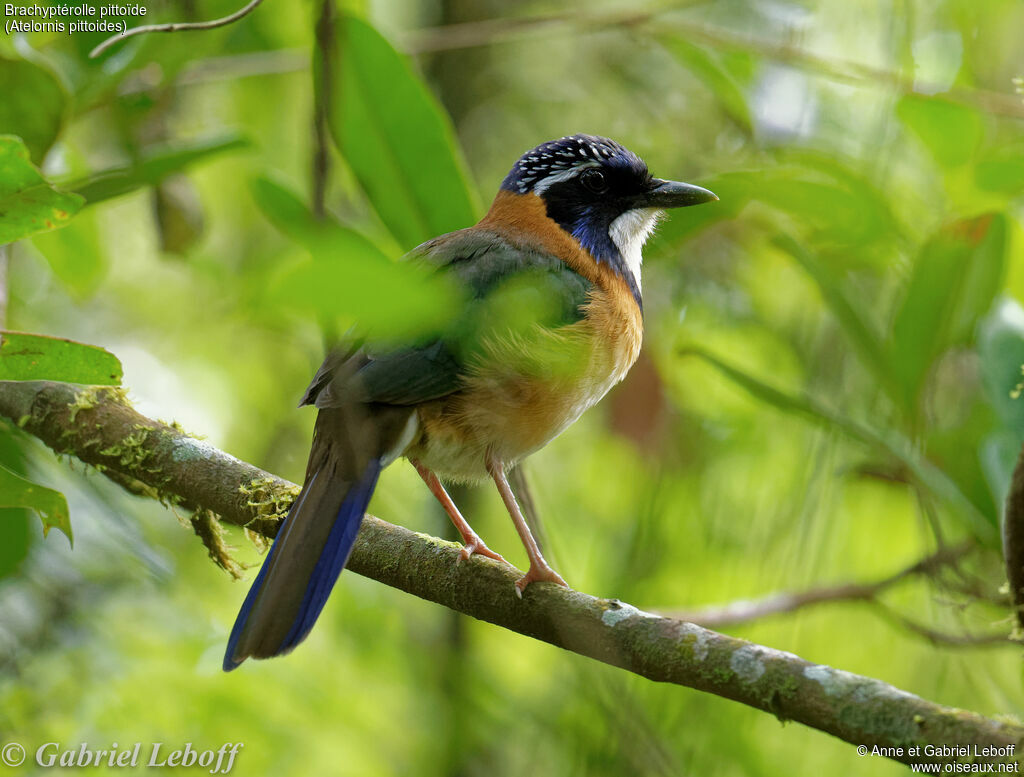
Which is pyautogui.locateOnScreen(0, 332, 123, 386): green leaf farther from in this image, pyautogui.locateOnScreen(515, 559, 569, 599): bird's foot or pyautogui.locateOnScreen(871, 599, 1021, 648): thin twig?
pyautogui.locateOnScreen(871, 599, 1021, 648): thin twig

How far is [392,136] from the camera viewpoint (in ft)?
10.8

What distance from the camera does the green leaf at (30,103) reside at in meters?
3.04

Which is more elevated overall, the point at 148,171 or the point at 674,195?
the point at 148,171

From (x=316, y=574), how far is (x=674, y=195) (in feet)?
7.05

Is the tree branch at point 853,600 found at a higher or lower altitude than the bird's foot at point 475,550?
lower

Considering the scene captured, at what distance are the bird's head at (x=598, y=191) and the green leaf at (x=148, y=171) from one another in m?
1.31

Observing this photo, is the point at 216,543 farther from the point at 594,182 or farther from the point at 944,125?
the point at 944,125

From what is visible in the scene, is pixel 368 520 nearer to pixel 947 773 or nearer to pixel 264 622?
pixel 264 622

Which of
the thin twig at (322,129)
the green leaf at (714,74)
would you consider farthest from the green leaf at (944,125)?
the thin twig at (322,129)

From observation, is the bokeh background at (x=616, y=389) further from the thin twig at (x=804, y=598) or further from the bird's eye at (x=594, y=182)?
the bird's eye at (x=594, y=182)

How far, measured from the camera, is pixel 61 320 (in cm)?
604

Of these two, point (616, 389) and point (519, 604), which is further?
point (616, 389)

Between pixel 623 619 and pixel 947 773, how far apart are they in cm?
75

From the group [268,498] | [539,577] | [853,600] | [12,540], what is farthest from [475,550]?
[853,600]
